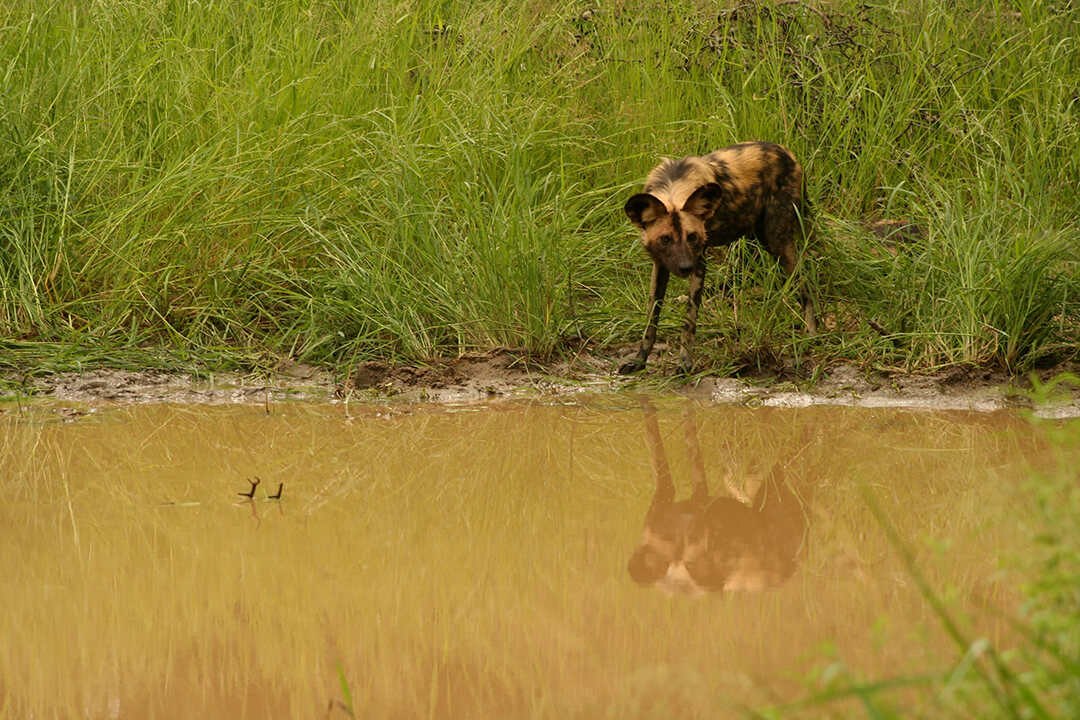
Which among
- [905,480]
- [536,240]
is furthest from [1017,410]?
[536,240]

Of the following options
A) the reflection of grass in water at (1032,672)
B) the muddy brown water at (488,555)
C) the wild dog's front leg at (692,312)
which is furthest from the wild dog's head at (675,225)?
the reflection of grass in water at (1032,672)

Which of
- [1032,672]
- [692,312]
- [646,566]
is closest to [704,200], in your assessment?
[692,312]

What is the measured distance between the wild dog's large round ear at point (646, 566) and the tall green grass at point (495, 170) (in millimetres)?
2332

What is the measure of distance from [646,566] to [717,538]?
0.34 meters

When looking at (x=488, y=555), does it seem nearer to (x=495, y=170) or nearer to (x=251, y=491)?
(x=251, y=491)

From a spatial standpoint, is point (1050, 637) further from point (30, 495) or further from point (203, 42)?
point (203, 42)

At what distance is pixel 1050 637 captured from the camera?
1954 mm

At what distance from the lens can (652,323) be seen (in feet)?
18.0

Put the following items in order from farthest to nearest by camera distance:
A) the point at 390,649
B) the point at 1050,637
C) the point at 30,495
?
1. the point at 30,495
2. the point at 390,649
3. the point at 1050,637

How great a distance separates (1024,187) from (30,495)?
4.52 metres

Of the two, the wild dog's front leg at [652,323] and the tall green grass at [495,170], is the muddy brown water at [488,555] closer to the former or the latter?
the wild dog's front leg at [652,323]

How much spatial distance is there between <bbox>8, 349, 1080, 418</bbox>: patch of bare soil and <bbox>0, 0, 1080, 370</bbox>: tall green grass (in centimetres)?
14

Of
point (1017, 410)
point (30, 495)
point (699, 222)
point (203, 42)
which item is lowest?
point (1017, 410)

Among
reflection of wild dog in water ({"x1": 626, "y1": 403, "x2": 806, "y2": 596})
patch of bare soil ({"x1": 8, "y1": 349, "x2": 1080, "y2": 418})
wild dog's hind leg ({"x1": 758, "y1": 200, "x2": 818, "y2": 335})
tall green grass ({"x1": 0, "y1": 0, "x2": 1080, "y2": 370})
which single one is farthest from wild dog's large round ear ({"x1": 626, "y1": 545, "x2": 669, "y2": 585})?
wild dog's hind leg ({"x1": 758, "y1": 200, "x2": 818, "y2": 335})
